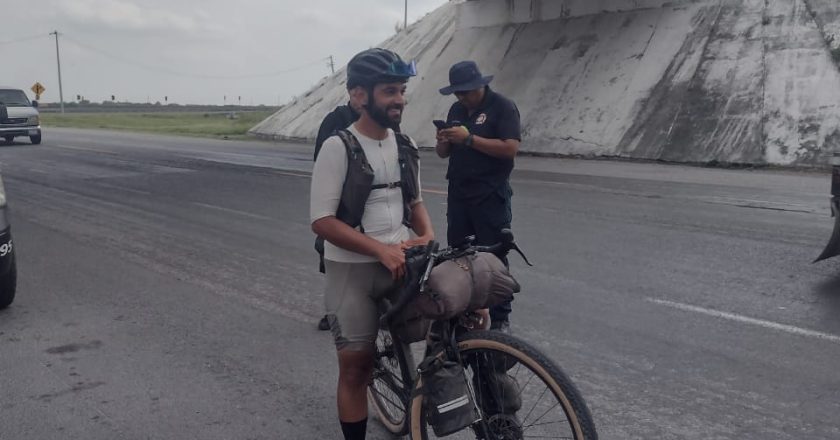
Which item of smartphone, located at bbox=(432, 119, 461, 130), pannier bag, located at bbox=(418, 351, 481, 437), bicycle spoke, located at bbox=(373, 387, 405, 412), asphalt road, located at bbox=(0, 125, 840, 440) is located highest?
smartphone, located at bbox=(432, 119, 461, 130)

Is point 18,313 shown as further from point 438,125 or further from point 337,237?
point 337,237

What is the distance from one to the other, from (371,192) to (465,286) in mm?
628

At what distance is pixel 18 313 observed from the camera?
248 inches

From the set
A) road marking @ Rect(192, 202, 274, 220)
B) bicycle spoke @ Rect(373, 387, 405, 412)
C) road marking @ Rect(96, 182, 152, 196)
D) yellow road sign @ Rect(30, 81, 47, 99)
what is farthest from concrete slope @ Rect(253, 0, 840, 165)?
yellow road sign @ Rect(30, 81, 47, 99)

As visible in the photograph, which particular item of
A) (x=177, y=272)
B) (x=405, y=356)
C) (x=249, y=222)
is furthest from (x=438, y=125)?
Result: (x=249, y=222)

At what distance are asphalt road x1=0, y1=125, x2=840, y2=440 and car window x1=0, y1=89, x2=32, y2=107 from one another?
1783 centimetres

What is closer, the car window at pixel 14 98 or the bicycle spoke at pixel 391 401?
the bicycle spoke at pixel 391 401

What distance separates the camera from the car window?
91.7ft

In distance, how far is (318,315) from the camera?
6.19 metres

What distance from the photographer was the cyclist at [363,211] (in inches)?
122

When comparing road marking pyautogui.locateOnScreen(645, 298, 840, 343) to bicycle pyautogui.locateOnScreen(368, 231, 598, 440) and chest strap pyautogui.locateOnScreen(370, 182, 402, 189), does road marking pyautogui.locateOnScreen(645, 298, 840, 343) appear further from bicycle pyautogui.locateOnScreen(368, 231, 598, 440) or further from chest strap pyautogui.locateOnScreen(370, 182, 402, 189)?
chest strap pyautogui.locateOnScreen(370, 182, 402, 189)

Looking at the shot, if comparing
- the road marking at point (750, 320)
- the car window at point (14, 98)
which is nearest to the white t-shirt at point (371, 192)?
the road marking at point (750, 320)

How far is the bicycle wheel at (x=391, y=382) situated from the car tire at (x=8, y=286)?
367cm

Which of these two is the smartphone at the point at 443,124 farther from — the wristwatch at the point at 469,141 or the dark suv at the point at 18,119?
the dark suv at the point at 18,119
